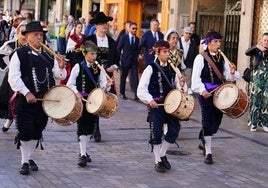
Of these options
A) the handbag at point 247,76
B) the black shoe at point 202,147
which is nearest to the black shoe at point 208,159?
the black shoe at point 202,147

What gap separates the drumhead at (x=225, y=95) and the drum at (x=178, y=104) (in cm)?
67

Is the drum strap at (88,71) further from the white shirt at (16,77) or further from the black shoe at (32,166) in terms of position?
the black shoe at (32,166)

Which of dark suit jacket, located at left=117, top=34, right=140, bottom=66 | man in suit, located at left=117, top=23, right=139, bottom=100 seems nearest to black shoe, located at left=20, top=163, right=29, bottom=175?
man in suit, located at left=117, top=23, right=139, bottom=100

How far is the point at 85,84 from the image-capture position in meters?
8.27

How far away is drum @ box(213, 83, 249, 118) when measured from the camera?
27.6ft

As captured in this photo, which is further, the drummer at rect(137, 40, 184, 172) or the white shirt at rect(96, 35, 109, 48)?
the white shirt at rect(96, 35, 109, 48)

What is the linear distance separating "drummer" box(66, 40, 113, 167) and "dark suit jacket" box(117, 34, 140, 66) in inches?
287

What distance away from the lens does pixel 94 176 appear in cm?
767

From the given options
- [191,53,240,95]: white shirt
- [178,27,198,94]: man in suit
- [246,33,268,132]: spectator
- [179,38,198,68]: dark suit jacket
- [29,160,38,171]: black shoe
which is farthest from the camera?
[179,38,198,68]: dark suit jacket

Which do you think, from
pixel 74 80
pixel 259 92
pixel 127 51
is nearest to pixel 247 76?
pixel 259 92

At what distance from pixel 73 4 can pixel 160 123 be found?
22724 millimetres

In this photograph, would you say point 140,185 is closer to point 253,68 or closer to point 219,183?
point 219,183

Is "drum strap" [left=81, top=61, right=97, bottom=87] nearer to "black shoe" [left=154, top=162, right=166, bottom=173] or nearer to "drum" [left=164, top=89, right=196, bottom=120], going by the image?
"drum" [left=164, top=89, right=196, bottom=120]

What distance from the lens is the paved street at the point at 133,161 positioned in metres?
7.47
